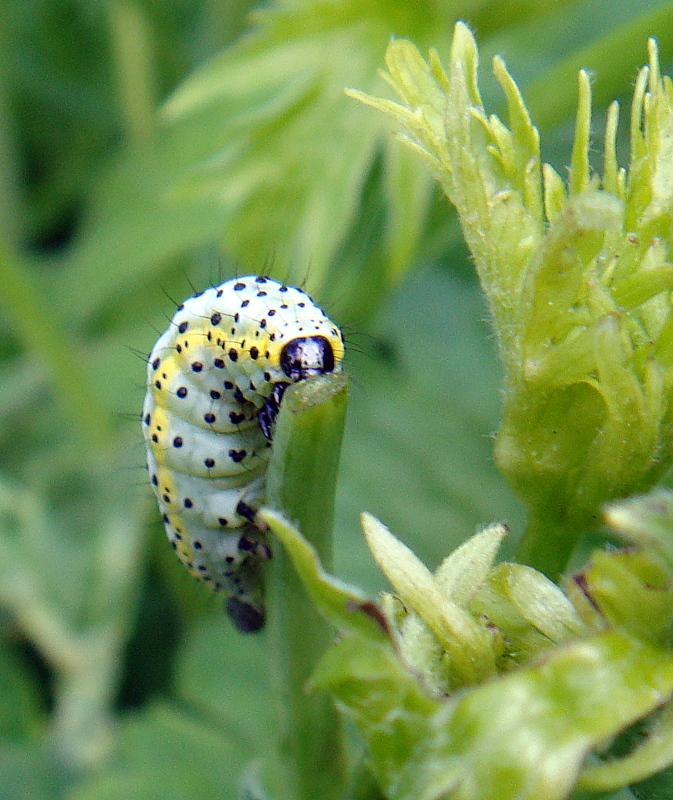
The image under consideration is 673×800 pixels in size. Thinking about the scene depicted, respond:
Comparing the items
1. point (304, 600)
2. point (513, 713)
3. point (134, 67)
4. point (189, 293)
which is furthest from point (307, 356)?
point (134, 67)

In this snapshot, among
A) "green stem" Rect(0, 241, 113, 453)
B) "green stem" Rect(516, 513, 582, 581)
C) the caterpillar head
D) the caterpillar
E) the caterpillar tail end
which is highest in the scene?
"green stem" Rect(516, 513, 582, 581)

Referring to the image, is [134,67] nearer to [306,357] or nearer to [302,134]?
[302,134]

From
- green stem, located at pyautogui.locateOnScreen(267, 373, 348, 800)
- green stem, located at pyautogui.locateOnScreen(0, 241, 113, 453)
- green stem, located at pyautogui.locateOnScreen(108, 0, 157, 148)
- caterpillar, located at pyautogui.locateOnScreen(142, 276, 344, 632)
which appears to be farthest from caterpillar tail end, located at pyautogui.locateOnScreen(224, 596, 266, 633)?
green stem, located at pyautogui.locateOnScreen(108, 0, 157, 148)

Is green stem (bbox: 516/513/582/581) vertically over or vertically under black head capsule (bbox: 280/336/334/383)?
over

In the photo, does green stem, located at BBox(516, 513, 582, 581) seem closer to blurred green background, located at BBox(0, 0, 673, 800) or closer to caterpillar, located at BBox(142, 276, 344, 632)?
caterpillar, located at BBox(142, 276, 344, 632)

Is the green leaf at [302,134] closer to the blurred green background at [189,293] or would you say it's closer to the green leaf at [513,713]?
the blurred green background at [189,293]

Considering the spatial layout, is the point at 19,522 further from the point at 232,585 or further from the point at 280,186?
the point at 232,585

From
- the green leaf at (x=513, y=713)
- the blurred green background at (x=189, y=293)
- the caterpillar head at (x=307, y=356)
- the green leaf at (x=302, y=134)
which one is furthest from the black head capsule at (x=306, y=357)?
the green leaf at (x=302, y=134)
